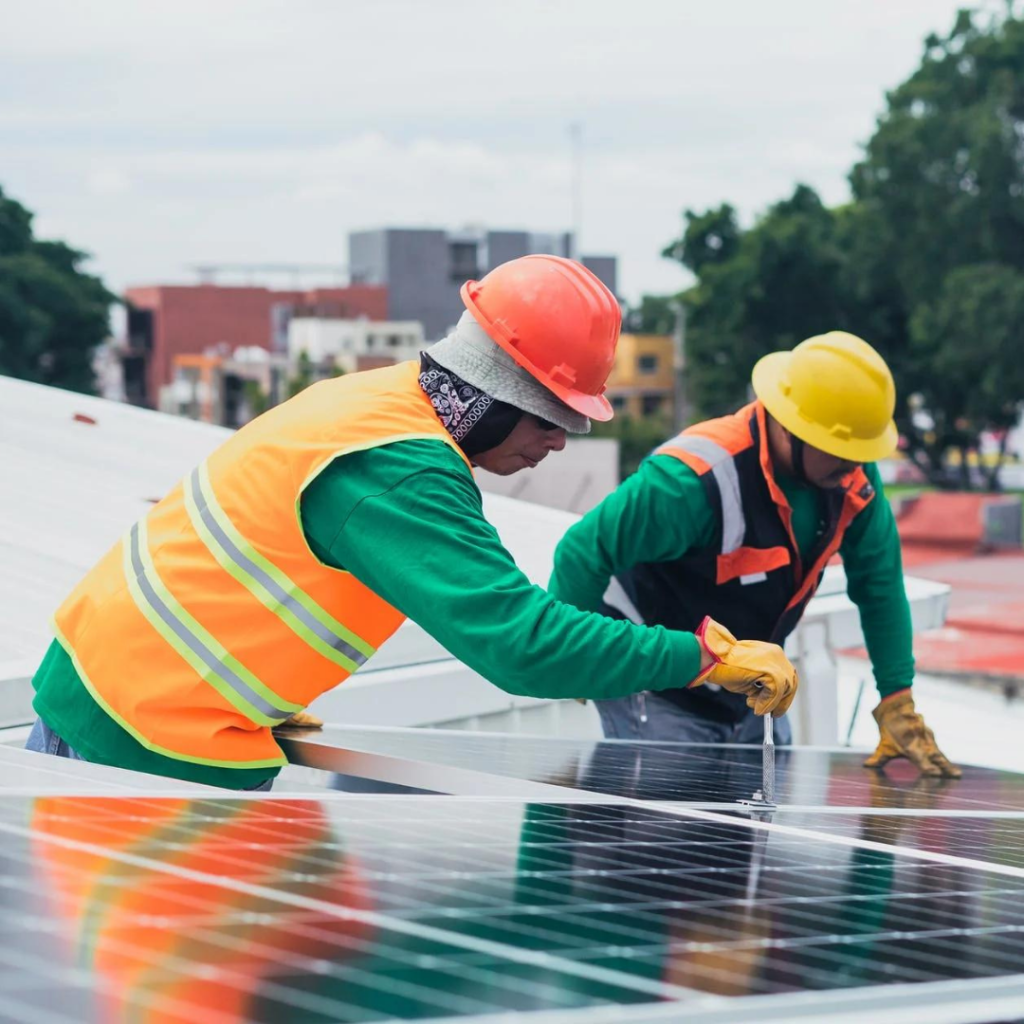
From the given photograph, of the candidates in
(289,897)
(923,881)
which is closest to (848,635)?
(923,881)

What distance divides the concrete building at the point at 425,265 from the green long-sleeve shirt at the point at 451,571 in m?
91.7

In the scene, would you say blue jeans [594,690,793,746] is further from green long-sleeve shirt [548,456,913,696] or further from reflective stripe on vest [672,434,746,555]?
reflective stripe on vest [672,434,746,555]

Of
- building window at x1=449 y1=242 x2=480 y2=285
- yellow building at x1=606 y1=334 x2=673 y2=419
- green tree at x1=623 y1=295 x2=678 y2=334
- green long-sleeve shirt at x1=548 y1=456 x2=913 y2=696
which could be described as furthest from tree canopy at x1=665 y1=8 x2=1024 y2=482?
building window at x1=449 y1=242 x2=480 y2=285

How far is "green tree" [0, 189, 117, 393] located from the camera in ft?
166

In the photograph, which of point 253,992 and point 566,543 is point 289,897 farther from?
point 566,543

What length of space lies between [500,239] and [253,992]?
9599 centimetres

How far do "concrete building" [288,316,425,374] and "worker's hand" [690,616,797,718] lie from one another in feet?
246

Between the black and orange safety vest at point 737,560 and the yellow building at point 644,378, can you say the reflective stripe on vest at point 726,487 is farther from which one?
the yellow building at point 644,378

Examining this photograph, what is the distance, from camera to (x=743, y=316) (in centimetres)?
5006

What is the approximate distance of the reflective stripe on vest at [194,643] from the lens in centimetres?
308

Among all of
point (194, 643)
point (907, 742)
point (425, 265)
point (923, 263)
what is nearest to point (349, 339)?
point (425, 265)

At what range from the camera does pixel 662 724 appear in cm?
528

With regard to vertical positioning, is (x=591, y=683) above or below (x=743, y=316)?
below

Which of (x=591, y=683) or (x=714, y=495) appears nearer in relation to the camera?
(x=591, y=683)
